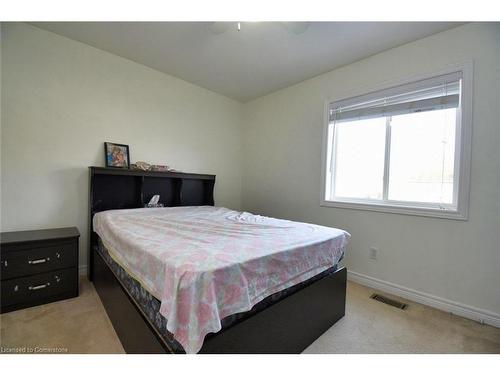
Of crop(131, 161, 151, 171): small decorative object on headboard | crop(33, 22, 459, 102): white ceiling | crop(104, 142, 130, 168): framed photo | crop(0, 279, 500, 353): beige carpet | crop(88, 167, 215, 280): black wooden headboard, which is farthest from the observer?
crop(131, 161, 151, 171): small decorative object on headboard

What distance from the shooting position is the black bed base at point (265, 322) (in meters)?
1.04

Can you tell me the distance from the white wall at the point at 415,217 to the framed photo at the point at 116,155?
2051mm

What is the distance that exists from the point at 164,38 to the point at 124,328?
2.60m

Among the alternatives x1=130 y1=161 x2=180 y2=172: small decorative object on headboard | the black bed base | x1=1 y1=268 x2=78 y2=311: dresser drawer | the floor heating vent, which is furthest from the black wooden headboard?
the floor heating vent

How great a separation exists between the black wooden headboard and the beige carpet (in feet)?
2.09

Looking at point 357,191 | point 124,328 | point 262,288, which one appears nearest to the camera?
point 262,288

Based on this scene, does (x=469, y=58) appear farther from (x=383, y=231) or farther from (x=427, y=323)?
(x=427, y=323)

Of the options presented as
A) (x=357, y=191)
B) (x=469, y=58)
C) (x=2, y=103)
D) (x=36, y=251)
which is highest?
(x=469, y=58)

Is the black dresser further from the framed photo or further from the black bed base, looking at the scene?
the framed photo

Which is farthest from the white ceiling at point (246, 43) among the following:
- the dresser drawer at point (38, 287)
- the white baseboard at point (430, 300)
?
the white baseboard at point (430, 300)

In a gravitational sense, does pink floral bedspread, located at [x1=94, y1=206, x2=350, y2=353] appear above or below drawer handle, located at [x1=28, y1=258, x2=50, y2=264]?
above

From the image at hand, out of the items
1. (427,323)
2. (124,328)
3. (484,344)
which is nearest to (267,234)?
(124,328)

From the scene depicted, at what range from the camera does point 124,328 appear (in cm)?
138

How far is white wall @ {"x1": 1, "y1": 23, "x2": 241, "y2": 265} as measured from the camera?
2.12 meters
